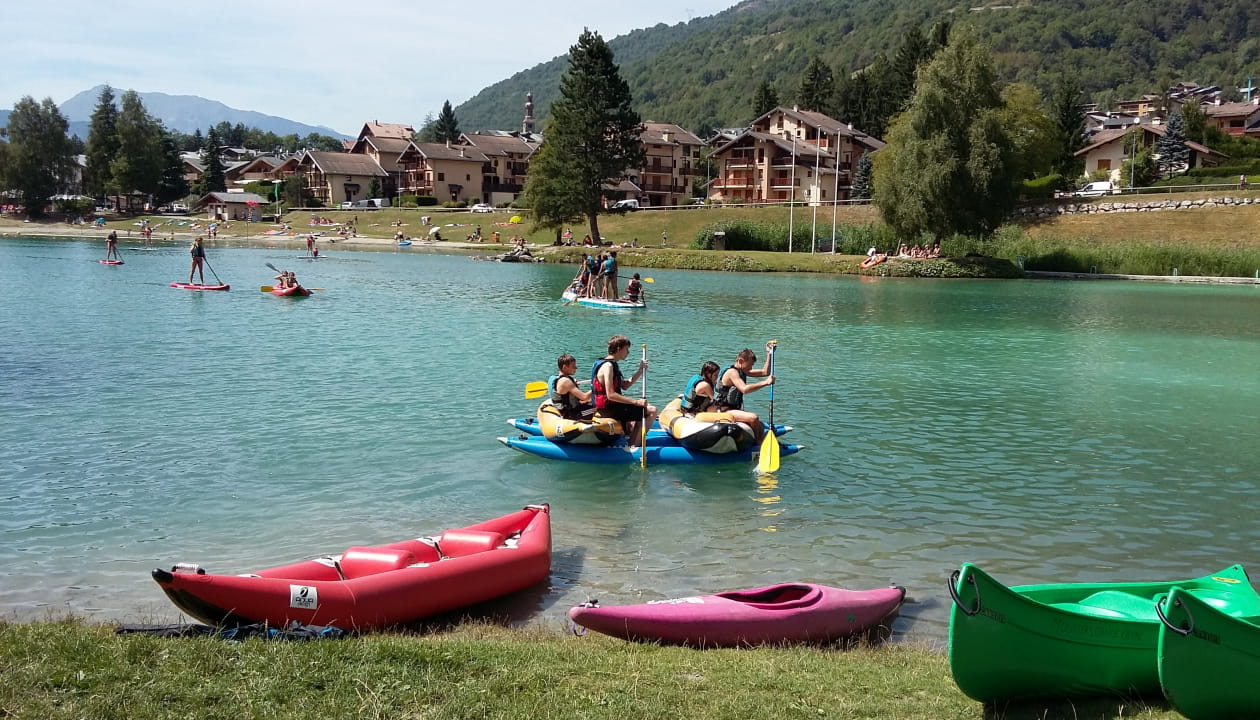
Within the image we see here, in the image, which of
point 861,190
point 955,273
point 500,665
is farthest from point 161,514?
point 861,190

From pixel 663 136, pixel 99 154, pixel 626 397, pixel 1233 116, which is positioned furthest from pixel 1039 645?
pixel 1233 116

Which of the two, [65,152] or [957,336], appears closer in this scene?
[957,336]

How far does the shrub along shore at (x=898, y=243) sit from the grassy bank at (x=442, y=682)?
54395mm

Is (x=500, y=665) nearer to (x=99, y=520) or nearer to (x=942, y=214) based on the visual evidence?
(x=99, y=520)

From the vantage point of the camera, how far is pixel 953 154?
5712 cm

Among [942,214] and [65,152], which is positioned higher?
[65,152]

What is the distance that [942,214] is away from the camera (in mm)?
57688

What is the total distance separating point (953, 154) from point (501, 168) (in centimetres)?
7749

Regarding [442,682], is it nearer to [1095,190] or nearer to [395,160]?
[1095,190]

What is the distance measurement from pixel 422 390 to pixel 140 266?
42.1 m

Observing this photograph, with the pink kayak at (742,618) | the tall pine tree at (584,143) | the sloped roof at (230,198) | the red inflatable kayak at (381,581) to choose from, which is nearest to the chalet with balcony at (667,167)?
the tall pine tree at (584,143)

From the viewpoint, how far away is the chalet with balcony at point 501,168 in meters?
123

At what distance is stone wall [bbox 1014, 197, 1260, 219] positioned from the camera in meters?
65.2

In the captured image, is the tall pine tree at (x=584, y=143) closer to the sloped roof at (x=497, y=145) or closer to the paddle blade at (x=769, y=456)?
the sloped roof at (x=497, y=145)
